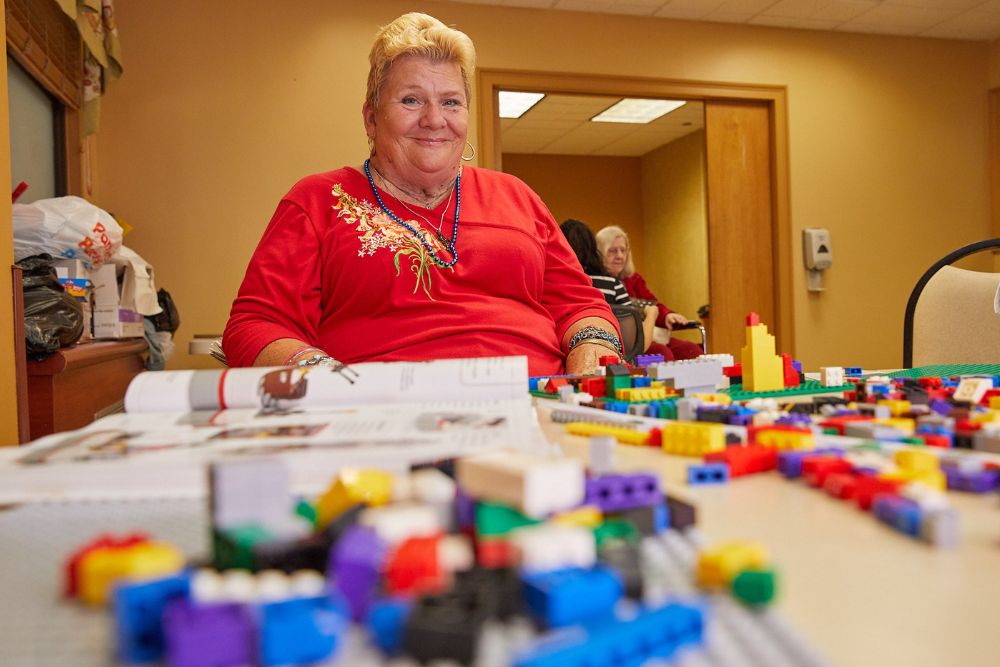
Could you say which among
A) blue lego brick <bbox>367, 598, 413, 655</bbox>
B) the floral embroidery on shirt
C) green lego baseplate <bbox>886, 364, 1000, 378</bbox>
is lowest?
blue lego brick <bbox>367, 598, 413, 655</bbox>

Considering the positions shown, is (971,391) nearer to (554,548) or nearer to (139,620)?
(554,548)

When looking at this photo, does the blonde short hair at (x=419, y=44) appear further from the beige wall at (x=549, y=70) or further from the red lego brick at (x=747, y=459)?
the beige wall at (x=549, y=70)

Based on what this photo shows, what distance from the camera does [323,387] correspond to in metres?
0.84

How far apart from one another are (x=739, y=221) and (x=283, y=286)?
365 cm

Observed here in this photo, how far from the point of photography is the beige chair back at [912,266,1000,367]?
1675 millimetres

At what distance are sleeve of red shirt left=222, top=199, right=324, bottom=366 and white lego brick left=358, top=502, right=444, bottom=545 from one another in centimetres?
100

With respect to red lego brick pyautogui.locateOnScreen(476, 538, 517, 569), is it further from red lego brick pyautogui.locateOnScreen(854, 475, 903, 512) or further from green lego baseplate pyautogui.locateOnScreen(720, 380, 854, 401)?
green lego baseplate pyautogui.locateOnScreen(720, 380, 854, 401)

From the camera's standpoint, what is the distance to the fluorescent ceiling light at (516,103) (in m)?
5.56

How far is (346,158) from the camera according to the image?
149 inches

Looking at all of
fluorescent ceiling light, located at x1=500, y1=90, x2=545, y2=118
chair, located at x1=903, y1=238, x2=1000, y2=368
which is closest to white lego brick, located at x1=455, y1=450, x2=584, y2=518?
chair, located at x1=903, y1=238, x2=1000, y2=368

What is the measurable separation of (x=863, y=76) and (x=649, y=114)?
2.13 m

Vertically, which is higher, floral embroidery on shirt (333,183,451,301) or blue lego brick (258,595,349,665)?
floral embroidery on shirt (333,183,451,301)

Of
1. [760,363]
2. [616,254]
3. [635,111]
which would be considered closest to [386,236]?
[760,363]

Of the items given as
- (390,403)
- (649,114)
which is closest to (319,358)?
(390,403)
